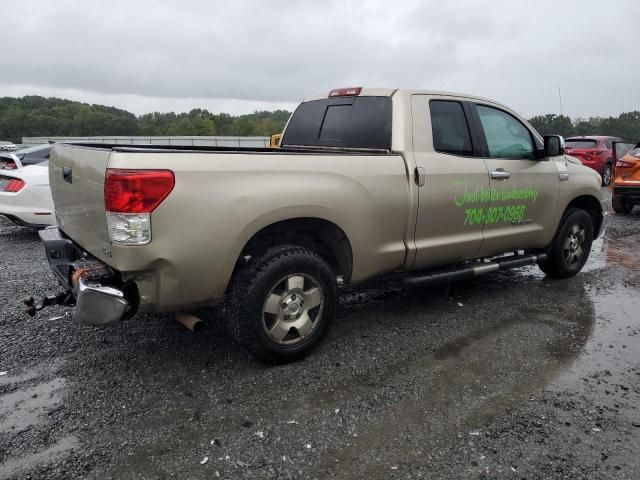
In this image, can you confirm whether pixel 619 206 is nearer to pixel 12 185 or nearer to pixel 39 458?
pixel 12 185

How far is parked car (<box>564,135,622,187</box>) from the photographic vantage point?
15984 millimetres

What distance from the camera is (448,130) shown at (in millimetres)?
4367

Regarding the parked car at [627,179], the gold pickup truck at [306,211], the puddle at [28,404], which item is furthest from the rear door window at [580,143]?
the puddle at [28,404]

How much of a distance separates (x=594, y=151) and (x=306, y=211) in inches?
614

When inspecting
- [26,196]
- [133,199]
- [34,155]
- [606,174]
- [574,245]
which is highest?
[34,155]

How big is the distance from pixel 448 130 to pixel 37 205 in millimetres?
6080

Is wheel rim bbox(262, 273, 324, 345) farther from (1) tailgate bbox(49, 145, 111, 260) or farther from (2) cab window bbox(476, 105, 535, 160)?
(2) cab window bbox(476, 105, 535, 160)

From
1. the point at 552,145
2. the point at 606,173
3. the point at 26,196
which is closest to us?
the point at 552,145

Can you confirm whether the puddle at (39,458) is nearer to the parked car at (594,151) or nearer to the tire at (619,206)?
the tire at (619,206)

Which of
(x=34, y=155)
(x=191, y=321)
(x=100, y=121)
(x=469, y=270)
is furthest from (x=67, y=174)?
(x=100, y=121)

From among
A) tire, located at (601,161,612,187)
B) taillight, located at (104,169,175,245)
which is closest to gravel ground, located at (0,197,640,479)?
taillight, located at (104,169,175,245)

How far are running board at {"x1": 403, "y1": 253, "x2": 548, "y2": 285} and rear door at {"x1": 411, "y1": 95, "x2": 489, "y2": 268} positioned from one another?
0.10 m

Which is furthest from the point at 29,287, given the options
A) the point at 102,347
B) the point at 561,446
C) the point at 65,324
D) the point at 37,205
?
the point at 561,446

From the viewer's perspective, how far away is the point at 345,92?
4605 millimetres
